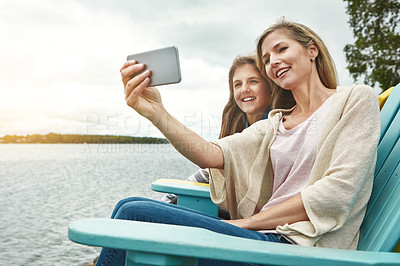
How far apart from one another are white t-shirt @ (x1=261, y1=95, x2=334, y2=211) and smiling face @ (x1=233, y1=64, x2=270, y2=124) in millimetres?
750

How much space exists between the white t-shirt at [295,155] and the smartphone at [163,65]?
507mm

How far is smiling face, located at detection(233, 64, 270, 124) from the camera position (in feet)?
7.98

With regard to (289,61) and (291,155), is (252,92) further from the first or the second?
(291,155)

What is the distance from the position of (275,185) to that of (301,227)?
13.5 inches

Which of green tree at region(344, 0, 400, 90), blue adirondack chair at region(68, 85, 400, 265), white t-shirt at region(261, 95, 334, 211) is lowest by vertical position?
blue adirondack chair at region(68, 85, 400, 265)

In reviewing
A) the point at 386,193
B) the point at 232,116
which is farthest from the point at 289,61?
the point at 232,116

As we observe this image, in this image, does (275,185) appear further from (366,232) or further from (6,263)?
(6,263)

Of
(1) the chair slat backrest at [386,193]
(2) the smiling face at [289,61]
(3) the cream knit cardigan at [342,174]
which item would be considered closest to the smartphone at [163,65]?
(2) the smiling face at [289,61]

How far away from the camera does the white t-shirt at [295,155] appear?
4.95ft

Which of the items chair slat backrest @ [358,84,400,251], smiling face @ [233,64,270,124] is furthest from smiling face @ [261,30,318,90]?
smiling face @ [233,64,270,124]

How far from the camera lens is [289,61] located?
1.66 metres

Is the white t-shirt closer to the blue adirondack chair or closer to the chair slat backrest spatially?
the chair slat backrest

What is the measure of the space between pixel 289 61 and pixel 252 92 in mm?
760

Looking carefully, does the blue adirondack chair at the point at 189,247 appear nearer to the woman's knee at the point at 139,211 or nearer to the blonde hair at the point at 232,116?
the woman's knee at the point at 139,211
